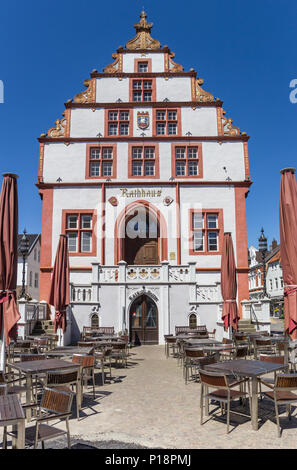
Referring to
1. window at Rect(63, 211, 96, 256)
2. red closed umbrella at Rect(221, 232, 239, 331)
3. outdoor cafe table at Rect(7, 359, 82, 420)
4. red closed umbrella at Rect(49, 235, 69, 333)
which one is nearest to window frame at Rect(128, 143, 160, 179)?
window at Rect(63, 211, 96, 256)

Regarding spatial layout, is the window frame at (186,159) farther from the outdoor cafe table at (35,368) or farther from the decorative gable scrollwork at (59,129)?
the outdoor cafe table at (35,368)

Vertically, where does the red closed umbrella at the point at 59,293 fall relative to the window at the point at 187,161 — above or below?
below

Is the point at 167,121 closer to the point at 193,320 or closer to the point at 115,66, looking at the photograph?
the point at 115,66

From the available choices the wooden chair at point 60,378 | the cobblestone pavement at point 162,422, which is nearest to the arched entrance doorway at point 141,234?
the cobblestone pavement at point 162,422

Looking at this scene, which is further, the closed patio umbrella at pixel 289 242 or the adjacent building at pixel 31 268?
the adjacent building at pixel 31 268

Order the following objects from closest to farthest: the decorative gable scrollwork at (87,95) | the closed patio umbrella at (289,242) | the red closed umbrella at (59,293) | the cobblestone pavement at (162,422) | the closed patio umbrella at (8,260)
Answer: the cobblestone pavement at (162,422) → the closed patio umbrella at (8,260) → the closed patio umbrella at (289,242) → the red closed umbrella at (59,293) → the decorative gable scrollwork at (87,95)

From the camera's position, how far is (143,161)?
21.0 meters

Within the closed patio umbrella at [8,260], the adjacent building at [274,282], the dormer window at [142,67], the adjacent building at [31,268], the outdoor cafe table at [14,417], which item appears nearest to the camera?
the outdoor cafe table at [14,417]

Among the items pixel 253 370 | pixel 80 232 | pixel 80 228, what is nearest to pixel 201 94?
pixel 80 228

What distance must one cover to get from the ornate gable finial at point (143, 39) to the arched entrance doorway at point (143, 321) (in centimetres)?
1539

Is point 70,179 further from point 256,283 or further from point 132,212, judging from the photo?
point 256,283

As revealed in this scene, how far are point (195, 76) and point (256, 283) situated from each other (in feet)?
140

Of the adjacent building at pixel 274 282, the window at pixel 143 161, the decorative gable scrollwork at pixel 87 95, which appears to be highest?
the decorative gable scrollwork at pixel 87 95

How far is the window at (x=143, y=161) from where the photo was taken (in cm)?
2094
